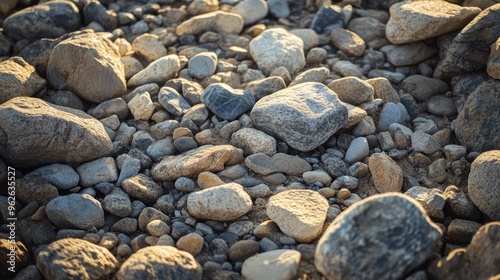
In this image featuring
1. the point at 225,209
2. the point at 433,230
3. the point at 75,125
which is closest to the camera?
the point at 433,230

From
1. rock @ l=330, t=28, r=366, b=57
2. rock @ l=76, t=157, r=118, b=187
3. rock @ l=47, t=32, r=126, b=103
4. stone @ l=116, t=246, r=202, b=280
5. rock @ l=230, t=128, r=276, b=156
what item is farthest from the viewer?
rock @ l=330, t=28, r=366, b=57

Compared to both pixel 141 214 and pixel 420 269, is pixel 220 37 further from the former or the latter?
pixel 420 269

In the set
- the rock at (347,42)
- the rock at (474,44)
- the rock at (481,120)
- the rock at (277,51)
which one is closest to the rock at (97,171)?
the rock at (277,51)

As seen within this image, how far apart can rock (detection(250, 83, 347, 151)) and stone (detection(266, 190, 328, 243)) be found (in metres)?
0.45

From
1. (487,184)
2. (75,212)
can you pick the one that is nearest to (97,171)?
(75,212)

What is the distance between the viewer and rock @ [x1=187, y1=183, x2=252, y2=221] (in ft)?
10.0

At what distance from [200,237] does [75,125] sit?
1.23 metres

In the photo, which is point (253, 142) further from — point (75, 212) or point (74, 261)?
point (74, 261)

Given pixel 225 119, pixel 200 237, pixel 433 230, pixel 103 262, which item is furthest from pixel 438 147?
pixel 103 262

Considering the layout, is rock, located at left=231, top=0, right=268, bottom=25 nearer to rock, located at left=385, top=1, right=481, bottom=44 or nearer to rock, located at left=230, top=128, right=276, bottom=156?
rock, located at left=385, top=1, right=481, bottom=44

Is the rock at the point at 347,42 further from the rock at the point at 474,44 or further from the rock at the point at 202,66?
the rock at the point at 202,66

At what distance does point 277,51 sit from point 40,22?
220 centimetres

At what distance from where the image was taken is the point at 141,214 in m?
3.16

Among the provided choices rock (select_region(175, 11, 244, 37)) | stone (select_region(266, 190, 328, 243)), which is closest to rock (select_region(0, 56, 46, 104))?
rock (select_region(175, 11, 244, 37))
